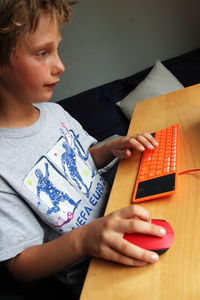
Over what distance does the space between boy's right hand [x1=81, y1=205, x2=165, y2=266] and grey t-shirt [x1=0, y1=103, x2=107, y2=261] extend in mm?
Result: 182

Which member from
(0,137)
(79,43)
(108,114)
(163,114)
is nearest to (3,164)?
(0,137)

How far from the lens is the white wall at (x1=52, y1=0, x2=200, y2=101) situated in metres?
1.82

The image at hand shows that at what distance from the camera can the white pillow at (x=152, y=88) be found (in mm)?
1718

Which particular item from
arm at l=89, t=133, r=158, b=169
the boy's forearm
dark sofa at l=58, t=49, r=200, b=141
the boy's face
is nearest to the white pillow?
dark sofa at l=58, t=49, r=200, b=141

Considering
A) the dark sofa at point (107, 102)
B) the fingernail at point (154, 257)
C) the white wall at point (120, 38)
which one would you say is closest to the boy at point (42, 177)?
the fingernail at point (154, 257)

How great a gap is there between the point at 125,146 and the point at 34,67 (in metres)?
0.31

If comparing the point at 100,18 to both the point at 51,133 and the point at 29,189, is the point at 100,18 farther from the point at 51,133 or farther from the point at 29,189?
the point at 29,189

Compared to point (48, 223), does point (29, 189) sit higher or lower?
higher

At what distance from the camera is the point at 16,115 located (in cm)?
72


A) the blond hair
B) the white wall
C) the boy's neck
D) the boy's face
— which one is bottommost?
the white wall

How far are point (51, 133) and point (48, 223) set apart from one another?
0.24m

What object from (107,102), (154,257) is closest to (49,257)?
(154,257)

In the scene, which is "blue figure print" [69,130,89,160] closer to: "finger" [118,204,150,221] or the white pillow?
"finger" [118,204,150,221]

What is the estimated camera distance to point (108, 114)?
5.68ft
